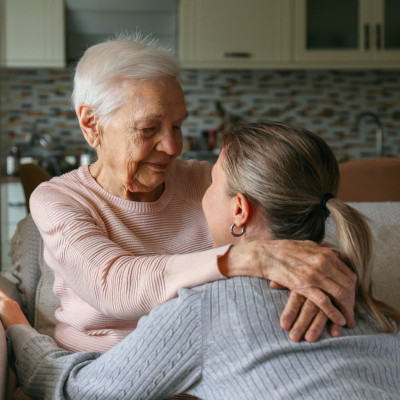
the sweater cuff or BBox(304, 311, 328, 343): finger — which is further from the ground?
the sweater cuff

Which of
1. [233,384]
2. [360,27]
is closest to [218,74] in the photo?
[360,27]

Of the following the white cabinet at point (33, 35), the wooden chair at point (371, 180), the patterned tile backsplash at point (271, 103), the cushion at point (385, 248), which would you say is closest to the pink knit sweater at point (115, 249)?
the cushion at point (385, 248)

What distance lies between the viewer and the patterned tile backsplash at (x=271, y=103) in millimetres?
4691

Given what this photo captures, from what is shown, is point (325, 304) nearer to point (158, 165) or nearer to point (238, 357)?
point (238, 357)

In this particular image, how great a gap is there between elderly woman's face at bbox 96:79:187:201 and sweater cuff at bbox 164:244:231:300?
0.37 meters

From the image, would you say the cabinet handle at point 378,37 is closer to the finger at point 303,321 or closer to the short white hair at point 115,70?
the short white hair at point 115,70

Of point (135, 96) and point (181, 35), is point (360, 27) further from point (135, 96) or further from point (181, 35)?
point (135, 96)

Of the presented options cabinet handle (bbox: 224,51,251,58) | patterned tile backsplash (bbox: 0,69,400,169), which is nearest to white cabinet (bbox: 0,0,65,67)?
patterned tile backsplash (bbox: 0,69,400,169)

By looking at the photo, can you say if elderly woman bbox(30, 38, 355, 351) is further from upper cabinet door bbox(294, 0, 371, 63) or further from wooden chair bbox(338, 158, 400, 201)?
upper cabinet door bbox(294, 0, 371, 63)

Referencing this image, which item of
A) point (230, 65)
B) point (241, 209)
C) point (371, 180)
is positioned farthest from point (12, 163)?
point (241, 209)

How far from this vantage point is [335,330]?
96 cm

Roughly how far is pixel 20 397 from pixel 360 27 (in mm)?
4077

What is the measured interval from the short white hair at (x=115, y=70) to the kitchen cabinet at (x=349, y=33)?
3367mm

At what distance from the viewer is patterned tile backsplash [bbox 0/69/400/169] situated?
4691 mm
